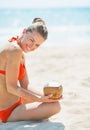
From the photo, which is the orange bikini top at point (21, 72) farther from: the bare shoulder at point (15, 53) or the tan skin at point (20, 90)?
Result: the bare shoulder at point (15, 53)

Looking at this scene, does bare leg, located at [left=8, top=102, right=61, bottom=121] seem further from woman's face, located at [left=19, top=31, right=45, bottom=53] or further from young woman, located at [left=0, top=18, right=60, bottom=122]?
woman's face, located at [left=19, top=31, right=45, bottom=53]

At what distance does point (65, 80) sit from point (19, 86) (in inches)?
101

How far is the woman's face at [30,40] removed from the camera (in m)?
4.35

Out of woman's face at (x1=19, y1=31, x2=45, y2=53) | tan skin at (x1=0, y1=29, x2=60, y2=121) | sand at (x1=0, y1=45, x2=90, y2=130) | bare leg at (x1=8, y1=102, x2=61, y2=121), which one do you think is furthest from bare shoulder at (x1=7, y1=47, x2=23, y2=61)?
sand at (x1=0, y1=45, x2=90, y2=130)

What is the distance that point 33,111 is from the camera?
4453mm

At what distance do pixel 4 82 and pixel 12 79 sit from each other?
0.18 meters

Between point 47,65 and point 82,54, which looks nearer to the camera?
point 47,65

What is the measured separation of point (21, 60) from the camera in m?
4.44

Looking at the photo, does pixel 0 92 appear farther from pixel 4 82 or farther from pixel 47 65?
pixel 47 65

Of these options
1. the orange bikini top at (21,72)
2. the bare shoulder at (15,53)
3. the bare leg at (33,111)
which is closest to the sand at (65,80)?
the bare leg at (33,111)

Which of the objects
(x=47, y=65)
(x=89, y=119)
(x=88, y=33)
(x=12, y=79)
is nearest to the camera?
(x=12, y=79)

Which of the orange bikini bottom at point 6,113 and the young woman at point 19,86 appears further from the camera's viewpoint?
the orange bikini bottom at point 6,113

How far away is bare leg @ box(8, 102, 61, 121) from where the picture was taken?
14.6ft

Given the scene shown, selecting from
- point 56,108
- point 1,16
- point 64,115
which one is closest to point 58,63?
point 64,115
